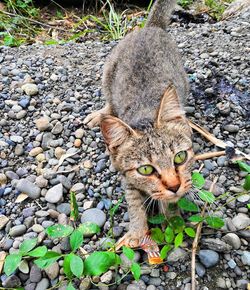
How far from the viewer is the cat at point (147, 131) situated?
7.68 ft

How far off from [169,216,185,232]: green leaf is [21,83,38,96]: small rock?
76.7 inches

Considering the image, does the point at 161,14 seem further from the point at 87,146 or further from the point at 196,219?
the point at 196,219

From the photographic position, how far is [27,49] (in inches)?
187

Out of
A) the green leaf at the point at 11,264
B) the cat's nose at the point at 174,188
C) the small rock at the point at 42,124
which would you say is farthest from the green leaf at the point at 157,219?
the small rock at the point at 42,124

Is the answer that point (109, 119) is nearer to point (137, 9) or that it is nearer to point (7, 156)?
point (7, 156)

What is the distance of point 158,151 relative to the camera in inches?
92.2

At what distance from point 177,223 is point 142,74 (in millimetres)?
1174

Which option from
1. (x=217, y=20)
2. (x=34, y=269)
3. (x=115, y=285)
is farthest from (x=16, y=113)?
(x=217, y=20)

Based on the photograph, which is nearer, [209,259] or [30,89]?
[209,259]

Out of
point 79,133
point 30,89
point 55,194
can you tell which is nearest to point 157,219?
point 55,194

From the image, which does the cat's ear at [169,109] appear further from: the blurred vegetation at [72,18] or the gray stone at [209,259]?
the blurred vegetation at [72,18]

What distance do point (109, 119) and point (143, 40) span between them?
1304 mm

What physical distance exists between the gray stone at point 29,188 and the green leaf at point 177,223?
100 centimetres

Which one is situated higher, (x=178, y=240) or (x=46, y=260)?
(x=46, y=260)
